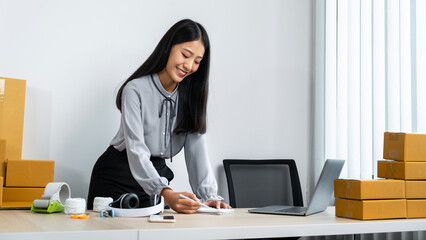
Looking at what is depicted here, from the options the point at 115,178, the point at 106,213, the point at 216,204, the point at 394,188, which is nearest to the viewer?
the point at 106,213

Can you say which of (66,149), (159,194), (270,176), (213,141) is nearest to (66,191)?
(159,194)

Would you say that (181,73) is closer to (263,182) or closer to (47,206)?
(47,206)

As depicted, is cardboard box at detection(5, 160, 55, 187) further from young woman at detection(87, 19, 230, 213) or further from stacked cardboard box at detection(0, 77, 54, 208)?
young woman at detection(87, 19, 230, 213)

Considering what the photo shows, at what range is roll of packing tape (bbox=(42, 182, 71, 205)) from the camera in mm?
1581

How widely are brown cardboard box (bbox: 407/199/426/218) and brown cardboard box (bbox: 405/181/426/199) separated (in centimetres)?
2

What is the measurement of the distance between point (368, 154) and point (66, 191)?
1.73m

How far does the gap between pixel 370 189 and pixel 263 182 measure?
4.79 ft

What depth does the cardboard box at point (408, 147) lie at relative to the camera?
5.72 feet

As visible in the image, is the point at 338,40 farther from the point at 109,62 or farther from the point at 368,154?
the point at 109,62

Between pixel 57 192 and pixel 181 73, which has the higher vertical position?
pixel 181 73

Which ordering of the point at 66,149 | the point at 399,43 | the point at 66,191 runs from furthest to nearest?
the point at 66,149 → the point at 399,43 → the point at 66,191

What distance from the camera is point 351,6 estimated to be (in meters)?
2.90

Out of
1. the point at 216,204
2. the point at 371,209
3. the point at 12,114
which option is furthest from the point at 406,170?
the point at 12,114

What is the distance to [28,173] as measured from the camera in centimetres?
221
